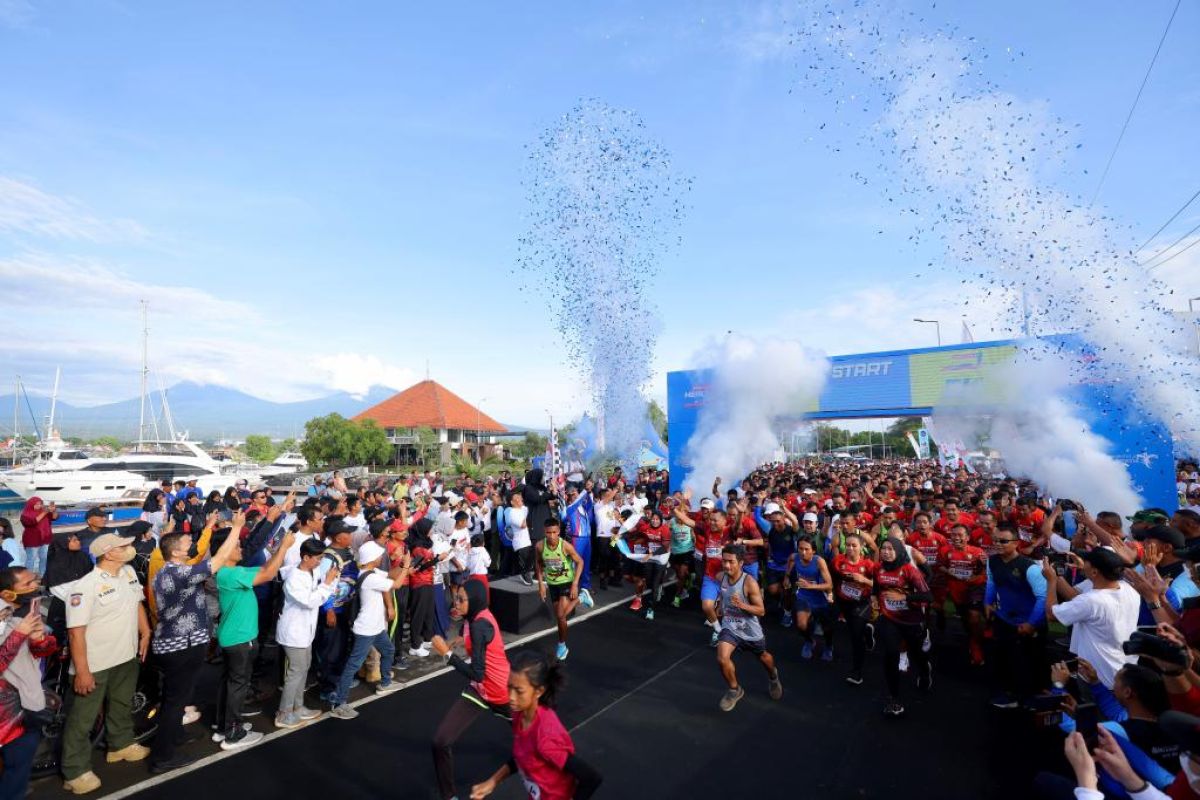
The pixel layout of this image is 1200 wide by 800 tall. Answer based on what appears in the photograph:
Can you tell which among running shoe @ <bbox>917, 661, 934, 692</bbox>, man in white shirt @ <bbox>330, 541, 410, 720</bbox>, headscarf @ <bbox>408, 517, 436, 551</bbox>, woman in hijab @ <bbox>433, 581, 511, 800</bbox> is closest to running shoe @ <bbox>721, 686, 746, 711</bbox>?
running shoe @ <bbox>917, 661, 934, 692</bbox>

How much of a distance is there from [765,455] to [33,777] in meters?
19.3

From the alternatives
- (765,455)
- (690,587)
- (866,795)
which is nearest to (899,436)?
(765,455)

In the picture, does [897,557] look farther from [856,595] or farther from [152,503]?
[152,503]

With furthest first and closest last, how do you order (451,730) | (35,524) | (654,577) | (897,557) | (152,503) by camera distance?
1. (152,503)
2. (35,524)
3. (654,577)
4. (897,557)
5. (451,730)

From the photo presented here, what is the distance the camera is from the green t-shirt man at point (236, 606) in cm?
542

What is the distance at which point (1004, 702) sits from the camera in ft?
20.2

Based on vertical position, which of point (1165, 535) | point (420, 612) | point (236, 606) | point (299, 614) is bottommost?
point (420, 612)

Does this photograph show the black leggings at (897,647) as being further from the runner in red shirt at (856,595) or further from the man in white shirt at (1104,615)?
the man in white shirt at (1104,615)

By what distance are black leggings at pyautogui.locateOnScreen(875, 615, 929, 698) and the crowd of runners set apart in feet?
0.08

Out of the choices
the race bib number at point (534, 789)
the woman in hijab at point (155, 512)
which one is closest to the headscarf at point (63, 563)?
the woman in hijab at point (155, 512)

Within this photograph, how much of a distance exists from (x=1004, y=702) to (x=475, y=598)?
5406mm

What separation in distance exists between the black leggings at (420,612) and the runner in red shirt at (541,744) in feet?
13.6

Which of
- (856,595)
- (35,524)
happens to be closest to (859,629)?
(856,595)

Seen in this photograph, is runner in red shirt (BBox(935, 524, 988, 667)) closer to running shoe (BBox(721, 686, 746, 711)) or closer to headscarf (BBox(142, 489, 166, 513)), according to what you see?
running shoe (BBox(721, 686, 746, 711))
